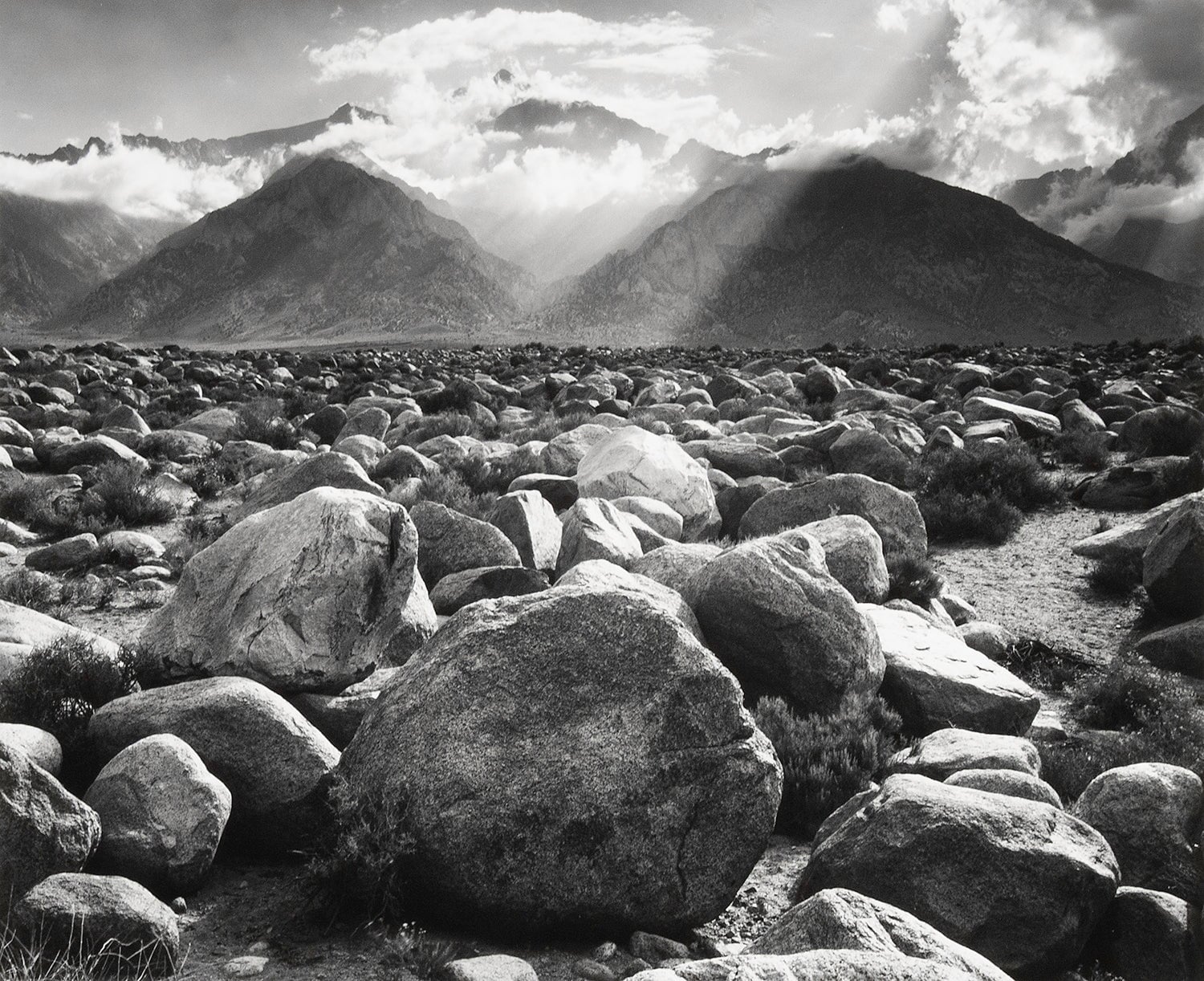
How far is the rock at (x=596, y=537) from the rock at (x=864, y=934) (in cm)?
521

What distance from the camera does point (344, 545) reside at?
6.39m

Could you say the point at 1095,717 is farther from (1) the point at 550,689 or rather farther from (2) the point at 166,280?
(2) the point at 166,280

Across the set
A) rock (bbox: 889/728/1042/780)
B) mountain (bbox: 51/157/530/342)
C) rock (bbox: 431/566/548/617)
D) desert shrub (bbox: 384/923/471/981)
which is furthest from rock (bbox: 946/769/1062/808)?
mountain (bbox: 51/157/530/342)

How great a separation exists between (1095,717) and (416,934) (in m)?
5.81

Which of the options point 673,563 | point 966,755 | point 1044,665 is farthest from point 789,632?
point 1044,665

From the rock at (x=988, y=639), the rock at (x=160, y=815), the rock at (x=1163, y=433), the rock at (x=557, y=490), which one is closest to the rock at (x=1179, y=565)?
the rock at (x=988, y=639)

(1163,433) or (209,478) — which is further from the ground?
(1163,433)

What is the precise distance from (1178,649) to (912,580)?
8.21ft

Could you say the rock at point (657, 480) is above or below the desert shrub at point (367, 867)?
above

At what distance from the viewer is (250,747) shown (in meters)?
5.11

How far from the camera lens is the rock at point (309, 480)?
33.1 ft

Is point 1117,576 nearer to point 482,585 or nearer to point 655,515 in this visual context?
point 655,515

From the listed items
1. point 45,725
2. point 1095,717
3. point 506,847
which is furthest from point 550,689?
point 1095,717

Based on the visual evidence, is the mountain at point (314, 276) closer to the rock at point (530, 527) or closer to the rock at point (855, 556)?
the rock at point (530, 527)
